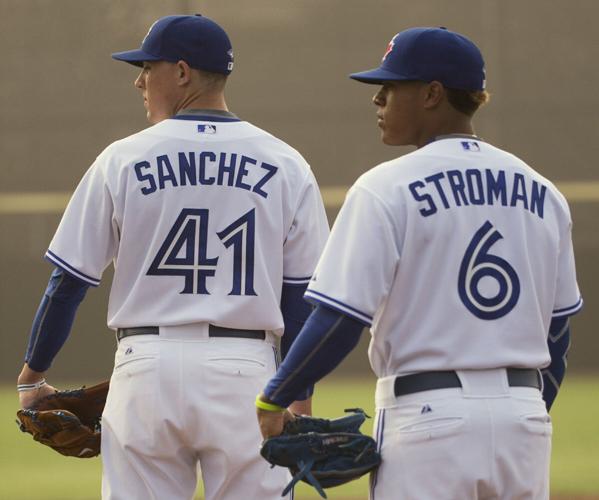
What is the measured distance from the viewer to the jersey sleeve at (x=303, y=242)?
3.29m

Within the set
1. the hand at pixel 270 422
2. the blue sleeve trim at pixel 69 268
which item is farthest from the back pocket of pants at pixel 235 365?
the hand at pixel 270 422

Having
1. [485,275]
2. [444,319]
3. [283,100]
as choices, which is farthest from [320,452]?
[283,100]

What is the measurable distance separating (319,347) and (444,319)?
0.24 m

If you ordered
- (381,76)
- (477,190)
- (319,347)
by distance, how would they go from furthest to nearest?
(381,76)
(477,190)
(319,347)

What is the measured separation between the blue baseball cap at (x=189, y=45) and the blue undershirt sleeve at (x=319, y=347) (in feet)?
3.54

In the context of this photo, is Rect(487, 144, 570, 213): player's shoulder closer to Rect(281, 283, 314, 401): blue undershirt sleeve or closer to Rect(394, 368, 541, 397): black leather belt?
Rect(394, 368, 541, 397): black leather belt

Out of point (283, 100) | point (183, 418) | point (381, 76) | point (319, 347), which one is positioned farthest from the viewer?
point (283, 100)

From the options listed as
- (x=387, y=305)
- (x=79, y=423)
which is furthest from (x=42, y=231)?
(x=387, y=305)

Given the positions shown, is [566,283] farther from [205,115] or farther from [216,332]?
[205,115]

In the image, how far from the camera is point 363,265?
2449 mm

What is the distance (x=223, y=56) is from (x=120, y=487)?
3.51ft

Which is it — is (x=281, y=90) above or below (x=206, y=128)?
below

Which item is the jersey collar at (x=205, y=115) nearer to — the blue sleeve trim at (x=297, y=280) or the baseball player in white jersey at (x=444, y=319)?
the blue sleeve trim at (x=297, y=280)

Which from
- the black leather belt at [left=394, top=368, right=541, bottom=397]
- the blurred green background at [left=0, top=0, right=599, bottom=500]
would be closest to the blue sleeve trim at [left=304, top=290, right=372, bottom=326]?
the black leather belt at [left=394, top=368, right=541, bottom=397]
